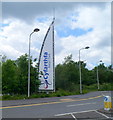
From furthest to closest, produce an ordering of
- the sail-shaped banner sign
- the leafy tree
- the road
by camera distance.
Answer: the sail-shaped banner sign, the leafy tree, the road

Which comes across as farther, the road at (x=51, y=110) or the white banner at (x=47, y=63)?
the white banner at (x=47, y=63)

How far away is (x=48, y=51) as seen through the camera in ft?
83.4

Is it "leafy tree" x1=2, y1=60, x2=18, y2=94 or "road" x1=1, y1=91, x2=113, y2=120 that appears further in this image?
"leafy tree" x1=2, y1=60, x2=18, y2=94

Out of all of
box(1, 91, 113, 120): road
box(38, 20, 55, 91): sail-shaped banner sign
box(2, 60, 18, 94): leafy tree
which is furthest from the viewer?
box(38, 20, 55, 91): sail-shaped banner sign

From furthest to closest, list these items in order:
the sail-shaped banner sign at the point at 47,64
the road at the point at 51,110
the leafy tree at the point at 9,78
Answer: the sail-shaped banner sign at the point at 47,64 → the leafy tree at the point at 9,78 → the road at the point at 51,110

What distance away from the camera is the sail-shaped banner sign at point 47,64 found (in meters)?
24.2

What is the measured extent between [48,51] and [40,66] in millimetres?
2614

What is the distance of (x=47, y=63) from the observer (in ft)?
81.5

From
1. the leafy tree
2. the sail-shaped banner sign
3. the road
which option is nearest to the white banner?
the sail-shaped banner sign

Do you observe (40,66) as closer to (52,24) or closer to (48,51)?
(48,51)

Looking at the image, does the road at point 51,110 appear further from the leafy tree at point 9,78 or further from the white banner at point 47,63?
the white banner at point 47,63

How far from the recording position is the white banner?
953 inches

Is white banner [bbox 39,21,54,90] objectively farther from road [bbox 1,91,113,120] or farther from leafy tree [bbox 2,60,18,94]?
road [bbox 1,91,113,120]

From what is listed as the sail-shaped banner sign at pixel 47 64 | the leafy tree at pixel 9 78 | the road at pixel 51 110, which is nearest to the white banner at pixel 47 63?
the sail-shaped banner sign at pixel 47 64
